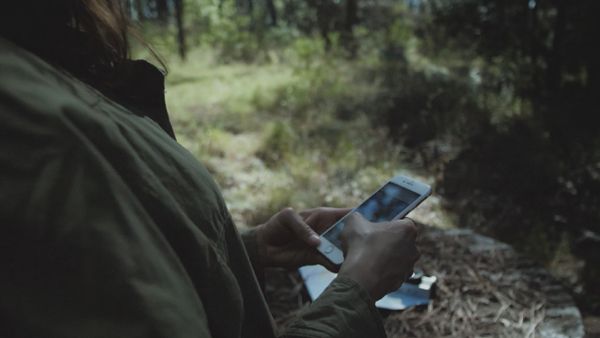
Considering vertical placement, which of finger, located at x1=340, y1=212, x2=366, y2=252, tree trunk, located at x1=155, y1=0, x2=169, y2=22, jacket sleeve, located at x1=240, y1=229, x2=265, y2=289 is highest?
tree trunk, located at x1=155, y1=0, x2=169, y2=22

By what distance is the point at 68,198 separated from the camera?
23.8 inches

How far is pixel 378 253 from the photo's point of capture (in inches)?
41.8

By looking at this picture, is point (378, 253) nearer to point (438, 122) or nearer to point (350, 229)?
point (350, 229)

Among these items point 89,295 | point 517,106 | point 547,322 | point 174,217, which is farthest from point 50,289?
point 517,106

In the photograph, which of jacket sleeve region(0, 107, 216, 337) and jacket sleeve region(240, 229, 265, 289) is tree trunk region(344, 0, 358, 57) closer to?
jacket sleeve region(240, 229, 265, 289)

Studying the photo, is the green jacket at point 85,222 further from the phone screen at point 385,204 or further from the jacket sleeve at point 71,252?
the phone screen at point 385,204

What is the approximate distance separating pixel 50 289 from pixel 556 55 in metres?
7.60

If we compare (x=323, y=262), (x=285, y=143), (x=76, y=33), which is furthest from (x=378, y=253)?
(x=285, y=143)

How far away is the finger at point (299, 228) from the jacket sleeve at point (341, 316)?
0.93 ft

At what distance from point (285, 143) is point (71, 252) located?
4.72m

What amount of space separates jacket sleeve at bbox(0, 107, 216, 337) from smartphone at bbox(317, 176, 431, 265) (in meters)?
0.65

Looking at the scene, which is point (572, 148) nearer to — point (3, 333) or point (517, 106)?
point (517, 106)

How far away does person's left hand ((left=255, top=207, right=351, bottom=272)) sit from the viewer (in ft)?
4.23

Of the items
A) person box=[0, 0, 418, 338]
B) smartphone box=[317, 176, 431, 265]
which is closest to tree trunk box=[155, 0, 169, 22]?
smartphone box=[317, 176, 431, 265]
